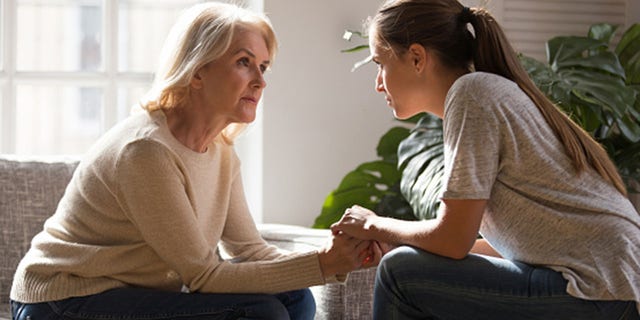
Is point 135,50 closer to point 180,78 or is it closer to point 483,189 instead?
point 180,78

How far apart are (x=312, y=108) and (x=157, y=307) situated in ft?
5.42

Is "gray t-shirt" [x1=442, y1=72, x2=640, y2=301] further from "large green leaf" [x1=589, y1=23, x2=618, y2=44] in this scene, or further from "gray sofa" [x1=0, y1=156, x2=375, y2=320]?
"large green leaf" [x1=589, y1=23, x2=618, y2=44]

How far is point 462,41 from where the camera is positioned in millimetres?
2094

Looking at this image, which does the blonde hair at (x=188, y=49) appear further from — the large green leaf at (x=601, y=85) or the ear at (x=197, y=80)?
the large green leaf at (x=601, y=85)

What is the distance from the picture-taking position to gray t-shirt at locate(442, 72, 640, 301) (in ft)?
6.13

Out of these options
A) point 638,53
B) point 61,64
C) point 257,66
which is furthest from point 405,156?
point 61,64

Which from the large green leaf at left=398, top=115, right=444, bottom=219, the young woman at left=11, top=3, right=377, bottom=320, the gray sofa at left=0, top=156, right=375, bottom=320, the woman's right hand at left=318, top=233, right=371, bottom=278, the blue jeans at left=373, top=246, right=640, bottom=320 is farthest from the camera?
the large green leaf at left=398, top=115, right=444, bottom=219

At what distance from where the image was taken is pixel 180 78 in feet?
7.39

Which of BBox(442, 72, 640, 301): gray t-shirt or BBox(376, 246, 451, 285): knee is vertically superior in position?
BBox(442, 72, 640, 301): gray t-shirt

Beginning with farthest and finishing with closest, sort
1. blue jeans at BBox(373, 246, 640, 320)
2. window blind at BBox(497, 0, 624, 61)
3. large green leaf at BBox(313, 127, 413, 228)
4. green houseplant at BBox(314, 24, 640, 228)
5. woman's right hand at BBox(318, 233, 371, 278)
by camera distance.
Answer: window blind at BBox(497, 0, 624, 61), large green leaf at BBox(313, 127, 413, 228), green houseplant at BBox(314, 24, 640, 228), woman's right hand at BBox(318, 233, 371, 278), blue jeans at BBox(373, 246, 640, 320)

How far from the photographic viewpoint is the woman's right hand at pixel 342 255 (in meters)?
2.22

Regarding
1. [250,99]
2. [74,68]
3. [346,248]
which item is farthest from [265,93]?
[346,248]

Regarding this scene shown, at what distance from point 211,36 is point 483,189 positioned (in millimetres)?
786

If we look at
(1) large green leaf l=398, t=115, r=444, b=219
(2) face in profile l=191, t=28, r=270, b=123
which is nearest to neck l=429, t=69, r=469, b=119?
(2) face in profile l=191, t=28, r=270, b=123
